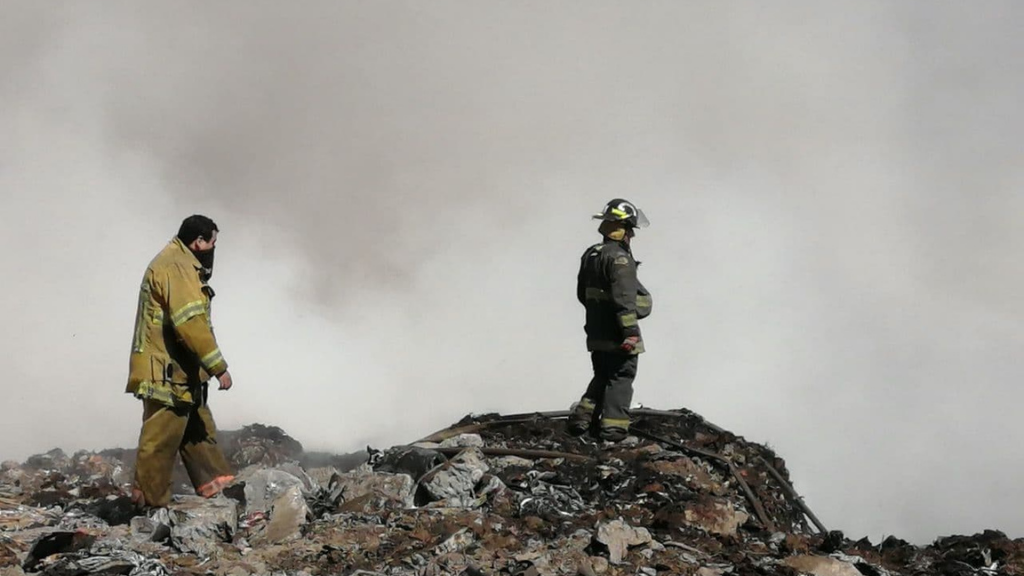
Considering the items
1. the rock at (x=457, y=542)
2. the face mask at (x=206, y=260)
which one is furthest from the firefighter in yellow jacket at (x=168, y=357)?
the rock at (x=457, y=542)

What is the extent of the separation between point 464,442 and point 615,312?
2.07 metres

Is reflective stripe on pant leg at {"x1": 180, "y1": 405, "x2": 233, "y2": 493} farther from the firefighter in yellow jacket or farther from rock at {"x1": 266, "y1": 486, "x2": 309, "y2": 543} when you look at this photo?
rock at {"x1": 266, "y1": 486, "x2": 309, "y2": 543}

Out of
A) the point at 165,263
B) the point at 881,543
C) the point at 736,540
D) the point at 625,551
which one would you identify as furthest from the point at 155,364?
the point at 881,543

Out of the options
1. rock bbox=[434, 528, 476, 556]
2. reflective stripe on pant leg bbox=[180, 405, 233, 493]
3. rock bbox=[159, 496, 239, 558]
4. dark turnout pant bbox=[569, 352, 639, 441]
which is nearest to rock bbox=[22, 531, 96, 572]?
rock bbox=[159, 496, 239, 558]

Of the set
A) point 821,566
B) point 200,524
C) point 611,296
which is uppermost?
point 611,296

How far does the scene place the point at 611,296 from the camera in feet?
36.2

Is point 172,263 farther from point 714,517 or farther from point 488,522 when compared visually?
point 714,517

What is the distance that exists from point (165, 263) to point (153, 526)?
83.9 inches

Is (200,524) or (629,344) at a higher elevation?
(629,344)

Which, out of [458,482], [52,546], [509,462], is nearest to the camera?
[52,546]

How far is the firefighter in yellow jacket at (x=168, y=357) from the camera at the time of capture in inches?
342

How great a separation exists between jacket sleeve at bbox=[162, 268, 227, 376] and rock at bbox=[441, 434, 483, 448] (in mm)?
3001

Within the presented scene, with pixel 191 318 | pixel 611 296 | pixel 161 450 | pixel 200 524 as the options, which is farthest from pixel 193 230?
pixel 611 296

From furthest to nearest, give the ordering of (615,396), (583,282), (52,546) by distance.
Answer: (583,282), (615,396), (52,546)
